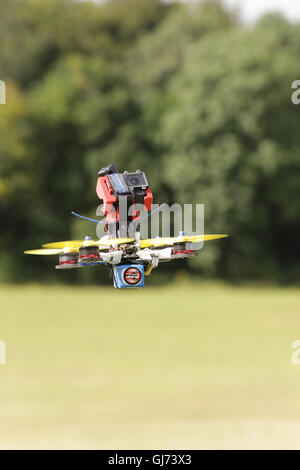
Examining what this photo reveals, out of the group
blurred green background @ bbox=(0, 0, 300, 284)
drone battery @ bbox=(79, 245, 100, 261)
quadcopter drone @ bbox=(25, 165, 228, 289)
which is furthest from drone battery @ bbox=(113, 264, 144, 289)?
blurred green background @ bbox=(0, 0, 300, 284)

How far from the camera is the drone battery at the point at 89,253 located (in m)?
4.44

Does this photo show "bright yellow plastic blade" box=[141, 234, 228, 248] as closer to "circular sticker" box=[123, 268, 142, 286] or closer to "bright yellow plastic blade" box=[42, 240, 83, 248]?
"circular sticker" box=[123, 268, 142, 286]

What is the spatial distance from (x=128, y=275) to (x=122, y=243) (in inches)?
8.0

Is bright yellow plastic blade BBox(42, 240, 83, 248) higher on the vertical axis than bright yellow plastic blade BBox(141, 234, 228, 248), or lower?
lower

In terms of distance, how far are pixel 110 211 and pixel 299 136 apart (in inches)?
2321

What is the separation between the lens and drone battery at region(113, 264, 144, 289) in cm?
443

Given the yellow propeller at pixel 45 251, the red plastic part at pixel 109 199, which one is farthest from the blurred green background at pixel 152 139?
the yellow propeller at pixel 45 251

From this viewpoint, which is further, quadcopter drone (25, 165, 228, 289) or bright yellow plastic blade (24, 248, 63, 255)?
quadcopter drone (25, 165, 228, 289)

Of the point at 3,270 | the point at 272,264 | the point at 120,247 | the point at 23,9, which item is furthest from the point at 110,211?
the point at 23,9

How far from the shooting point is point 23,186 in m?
7.25

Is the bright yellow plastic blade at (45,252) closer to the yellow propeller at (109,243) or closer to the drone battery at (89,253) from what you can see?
the yellow propeller at (109,243)

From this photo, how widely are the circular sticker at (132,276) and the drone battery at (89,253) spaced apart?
0.20m

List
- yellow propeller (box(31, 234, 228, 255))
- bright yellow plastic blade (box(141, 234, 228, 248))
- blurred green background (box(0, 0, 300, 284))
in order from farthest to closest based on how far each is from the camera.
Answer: blurred green background (box(0, 0, 300, 284))
bright yellow plastic blade (box(141, 234, 228, 248))
yellow propeller (box(31, 234, 228, 255))

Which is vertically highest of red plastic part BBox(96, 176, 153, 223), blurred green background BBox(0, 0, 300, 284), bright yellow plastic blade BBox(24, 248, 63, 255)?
blurred green background BBox(0, 0, 300, 284)
